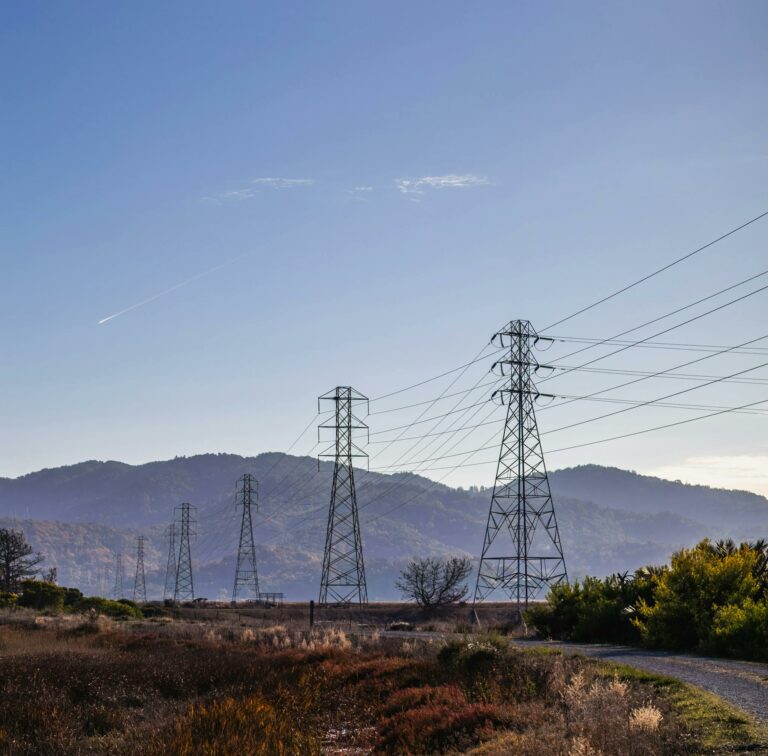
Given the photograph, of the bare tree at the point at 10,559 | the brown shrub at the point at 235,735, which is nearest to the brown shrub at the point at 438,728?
the brown shrub at the point at 235,735

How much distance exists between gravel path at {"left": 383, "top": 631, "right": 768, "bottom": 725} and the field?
84 cm

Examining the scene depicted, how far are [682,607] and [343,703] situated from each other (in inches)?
459

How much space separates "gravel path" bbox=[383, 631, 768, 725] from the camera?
16.9 m

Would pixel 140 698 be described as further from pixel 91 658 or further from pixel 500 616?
pixel 500 616

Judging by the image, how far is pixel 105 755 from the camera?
1550cm

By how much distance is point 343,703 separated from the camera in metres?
22.0

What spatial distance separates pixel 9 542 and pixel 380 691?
80.2 meters

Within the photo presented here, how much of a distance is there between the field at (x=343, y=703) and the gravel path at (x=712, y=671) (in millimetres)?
841

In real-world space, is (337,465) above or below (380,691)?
above

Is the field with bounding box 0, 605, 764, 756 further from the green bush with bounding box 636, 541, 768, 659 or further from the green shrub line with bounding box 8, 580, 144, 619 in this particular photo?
the green shrub line with bounding box 8, 580, 144, 619

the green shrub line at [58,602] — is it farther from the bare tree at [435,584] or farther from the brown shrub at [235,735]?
the brown shrub at [235,735]

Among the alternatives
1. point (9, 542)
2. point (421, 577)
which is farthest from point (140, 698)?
point (9, 542)

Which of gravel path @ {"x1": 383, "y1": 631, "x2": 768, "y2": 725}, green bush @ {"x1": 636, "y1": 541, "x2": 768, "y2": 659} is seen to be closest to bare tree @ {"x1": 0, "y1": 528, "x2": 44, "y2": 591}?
green bush @ {"x1": 636, "y1": 541, "x2": 768, "y2": 659}

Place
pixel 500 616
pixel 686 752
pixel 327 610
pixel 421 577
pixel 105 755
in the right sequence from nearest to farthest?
pixel 686 752 < pixel 105 755 < pixel 500 616 < pixel 327 610 < pixel 421 577
